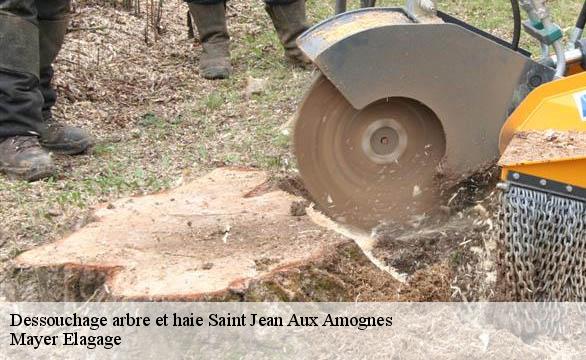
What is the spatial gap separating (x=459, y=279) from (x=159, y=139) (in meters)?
2.09

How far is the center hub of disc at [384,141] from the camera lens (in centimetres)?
283

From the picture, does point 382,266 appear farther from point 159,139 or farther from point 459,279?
point 159,139

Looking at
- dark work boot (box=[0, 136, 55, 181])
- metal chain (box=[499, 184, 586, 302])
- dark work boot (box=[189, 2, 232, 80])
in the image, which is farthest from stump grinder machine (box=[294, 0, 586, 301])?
dark work boot (box=[189, 2, 232, 80])

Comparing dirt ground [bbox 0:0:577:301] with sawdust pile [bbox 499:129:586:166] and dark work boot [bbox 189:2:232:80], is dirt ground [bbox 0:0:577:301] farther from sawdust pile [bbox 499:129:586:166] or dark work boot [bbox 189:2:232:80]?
sawdust pile [bbox 499:129:586:166]

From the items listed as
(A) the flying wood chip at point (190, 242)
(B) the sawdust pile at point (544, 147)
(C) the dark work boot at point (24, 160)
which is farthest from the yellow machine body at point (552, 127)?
(C) the dark work boot at point (24, 160)

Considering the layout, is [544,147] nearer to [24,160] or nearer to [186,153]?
[186,153]

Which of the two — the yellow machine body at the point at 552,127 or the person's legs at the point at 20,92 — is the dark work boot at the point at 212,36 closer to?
the person's legs at the point at 20,92

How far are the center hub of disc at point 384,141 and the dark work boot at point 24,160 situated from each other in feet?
5.23

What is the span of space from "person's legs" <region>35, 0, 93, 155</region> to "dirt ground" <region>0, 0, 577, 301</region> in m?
0.07

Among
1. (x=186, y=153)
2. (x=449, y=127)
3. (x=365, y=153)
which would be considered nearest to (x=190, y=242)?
(x=365, y=153)

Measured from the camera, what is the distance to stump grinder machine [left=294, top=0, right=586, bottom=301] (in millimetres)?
2465

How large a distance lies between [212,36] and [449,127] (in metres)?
2.83

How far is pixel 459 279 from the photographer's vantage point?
2.73 m

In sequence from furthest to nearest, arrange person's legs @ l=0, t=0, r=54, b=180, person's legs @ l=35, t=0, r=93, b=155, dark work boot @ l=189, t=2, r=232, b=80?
1. dark work boot @ l=189, t=2, r=232, b=80
2. person's legs @ l=35, t=0, r=93, b=155
3. person's legs @ l=0, t=0, r=54, b=180
